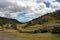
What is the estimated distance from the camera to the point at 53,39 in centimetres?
7062

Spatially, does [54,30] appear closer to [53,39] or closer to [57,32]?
[57,32]

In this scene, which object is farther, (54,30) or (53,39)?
(54,30)

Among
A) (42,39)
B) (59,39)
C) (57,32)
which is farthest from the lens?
(57,32)

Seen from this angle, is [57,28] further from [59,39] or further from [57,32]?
[59,39]

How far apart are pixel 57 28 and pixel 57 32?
1.87m

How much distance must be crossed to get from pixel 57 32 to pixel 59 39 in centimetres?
1696

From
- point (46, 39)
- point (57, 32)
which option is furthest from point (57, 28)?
point (46, 39)

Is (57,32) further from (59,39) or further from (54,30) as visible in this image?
(59,39)

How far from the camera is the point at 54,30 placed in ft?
288

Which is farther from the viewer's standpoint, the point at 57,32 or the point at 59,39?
the point at 57,32

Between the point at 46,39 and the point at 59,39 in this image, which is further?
the point at 46,39

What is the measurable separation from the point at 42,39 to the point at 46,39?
5.16 ft

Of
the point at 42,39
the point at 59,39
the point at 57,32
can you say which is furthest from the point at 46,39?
the point at 57,32

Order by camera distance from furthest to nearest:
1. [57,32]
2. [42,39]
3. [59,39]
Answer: [57,32], [42,39], [59,39]
